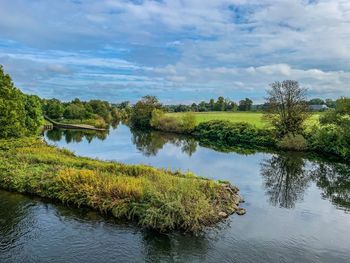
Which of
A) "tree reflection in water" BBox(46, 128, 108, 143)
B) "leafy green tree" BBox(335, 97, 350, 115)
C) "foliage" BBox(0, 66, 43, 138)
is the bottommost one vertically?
"tree reflection in water" BBox(46, 128, 108, 143)

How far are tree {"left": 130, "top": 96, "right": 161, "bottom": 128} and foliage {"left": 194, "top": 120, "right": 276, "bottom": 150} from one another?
25.6m

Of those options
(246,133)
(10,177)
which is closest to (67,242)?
(10,177)

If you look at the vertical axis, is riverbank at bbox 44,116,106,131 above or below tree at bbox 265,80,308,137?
below

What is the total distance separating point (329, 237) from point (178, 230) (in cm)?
844

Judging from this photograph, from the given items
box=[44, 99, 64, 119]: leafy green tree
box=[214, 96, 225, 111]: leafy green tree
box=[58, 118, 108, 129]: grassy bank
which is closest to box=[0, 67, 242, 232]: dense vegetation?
box=[58, 118, 108, 129]: grassy bank

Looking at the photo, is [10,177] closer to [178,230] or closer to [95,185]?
[95,185]

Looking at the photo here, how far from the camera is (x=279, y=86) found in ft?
198

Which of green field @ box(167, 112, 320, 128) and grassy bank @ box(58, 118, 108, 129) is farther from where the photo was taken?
grassy bank @ box(58, 118, 108, 129)

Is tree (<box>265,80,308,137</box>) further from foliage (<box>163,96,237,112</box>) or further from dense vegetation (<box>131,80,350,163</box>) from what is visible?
foliage (<box>163,96,237,112</box>)

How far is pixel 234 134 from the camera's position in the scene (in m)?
71.7

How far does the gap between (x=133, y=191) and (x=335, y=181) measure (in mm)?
22687

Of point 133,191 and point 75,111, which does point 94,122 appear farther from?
point 133,191

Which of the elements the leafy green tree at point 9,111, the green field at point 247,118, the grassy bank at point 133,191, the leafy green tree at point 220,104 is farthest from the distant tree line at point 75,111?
the grassy bank at point 133,191

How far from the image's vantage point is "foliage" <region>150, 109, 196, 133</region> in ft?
279
